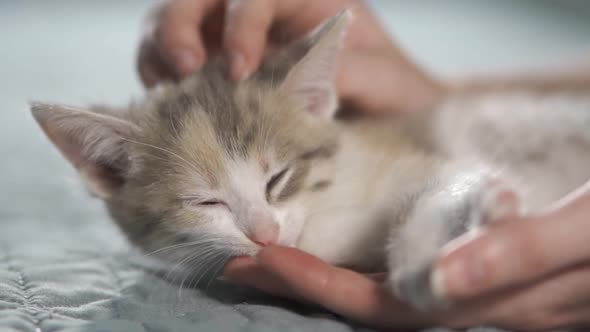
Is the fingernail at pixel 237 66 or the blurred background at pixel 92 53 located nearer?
the fingernail at pixel 237 66

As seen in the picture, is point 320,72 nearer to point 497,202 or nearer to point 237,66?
point 237,66

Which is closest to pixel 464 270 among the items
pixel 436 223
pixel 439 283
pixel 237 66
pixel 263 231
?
pixel 439 283

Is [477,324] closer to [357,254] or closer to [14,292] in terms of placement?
[357,254]

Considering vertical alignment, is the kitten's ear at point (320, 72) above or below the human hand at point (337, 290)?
above

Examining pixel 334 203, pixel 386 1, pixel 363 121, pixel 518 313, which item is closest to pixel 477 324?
pixel 518 313

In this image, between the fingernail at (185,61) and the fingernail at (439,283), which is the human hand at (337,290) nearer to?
the fingernail at (439,283)

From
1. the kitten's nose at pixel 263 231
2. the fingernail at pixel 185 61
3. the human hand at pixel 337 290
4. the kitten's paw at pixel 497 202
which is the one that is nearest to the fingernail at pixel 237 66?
the fingernail at pixel 185 61
